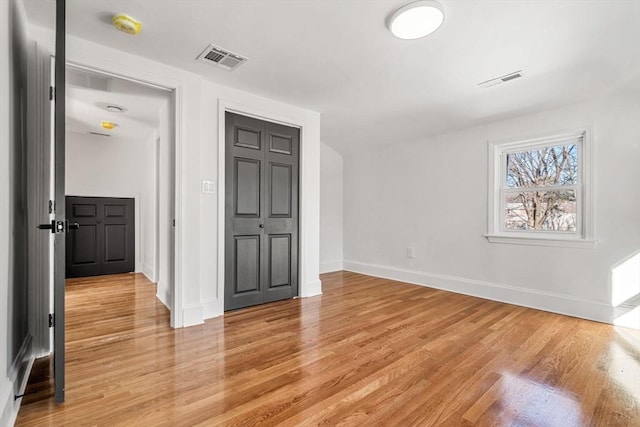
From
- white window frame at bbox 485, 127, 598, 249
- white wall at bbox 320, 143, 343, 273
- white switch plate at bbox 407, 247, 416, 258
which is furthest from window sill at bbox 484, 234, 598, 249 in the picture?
white wall at bbox 320, 143, 343, 273

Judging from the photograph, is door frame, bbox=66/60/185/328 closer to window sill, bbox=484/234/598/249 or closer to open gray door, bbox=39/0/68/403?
open gray door, bbox=39/0/68/403

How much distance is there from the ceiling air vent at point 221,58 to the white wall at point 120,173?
2539 millimetres

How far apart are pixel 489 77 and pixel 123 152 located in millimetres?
5611

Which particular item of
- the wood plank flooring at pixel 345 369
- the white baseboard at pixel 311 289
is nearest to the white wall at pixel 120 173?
the wood plank flooring at pixel 345 369

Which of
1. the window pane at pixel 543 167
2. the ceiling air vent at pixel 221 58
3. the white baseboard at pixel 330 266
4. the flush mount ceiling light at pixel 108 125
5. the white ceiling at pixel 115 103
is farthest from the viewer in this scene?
the white baseboard at pixel 330 266

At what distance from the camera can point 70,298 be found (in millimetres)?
3693

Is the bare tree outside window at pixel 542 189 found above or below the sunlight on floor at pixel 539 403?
above

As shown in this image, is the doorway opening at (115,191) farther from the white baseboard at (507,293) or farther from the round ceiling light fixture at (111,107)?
the white baseboard at (507,293)

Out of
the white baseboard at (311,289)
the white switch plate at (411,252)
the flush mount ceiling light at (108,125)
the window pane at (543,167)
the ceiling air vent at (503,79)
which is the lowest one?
the white baseboard at (311,289)

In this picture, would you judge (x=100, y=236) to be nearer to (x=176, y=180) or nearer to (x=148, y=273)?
(x=148, y=273)

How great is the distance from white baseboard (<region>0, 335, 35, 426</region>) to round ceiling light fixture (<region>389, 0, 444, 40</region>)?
298cm

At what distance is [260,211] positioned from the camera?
11.5 ft

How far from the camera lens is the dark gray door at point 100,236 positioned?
4.86 metres

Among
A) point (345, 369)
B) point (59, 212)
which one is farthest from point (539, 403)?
point (59, 212)
